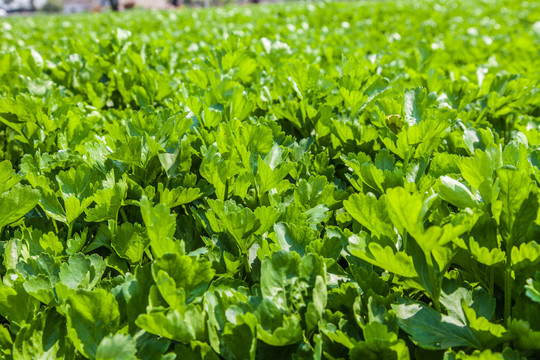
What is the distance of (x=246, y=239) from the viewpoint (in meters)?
1.15

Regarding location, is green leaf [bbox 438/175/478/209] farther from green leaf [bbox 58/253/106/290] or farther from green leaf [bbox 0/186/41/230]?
green leaf [bbox 0/186/41/230]

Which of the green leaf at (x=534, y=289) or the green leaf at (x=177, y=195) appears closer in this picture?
the green leaf at (x=534, y=289)

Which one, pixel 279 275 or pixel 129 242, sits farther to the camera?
pixel 129 242

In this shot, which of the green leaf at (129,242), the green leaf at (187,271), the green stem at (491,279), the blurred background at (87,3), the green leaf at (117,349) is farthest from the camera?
the blurred background at (87,3)

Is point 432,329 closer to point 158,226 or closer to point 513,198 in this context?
point 513,198

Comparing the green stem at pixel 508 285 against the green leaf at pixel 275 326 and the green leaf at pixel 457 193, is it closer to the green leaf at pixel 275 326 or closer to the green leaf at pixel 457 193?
the green leaf at pixel 457 193

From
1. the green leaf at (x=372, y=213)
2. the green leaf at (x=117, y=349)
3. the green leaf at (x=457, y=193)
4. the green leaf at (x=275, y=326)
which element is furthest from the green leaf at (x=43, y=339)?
the green leaf at (x=457, y=193)

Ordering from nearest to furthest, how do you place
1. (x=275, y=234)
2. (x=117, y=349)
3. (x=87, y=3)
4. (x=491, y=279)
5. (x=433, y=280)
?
(x=117, y=349) → (x=433, y=280) → (x=491, y=279) → (x=275, y=234) → (x=87, y=3)

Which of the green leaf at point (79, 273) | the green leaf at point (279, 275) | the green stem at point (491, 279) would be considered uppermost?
the green leaf at point (279, 275)

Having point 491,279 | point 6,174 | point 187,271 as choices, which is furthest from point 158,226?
point 491,279

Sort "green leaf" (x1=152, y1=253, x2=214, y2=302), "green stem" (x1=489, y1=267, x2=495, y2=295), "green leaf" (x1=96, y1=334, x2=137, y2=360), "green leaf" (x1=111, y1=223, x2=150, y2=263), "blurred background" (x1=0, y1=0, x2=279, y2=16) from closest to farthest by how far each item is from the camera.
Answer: "green leaf" (x1=96, y1=334, x2=137, y2=360) → "green leaf" (x1=152, y1=253, x2=214, y2=302) → "green stem" (x1=489, y1=267, x2=495, y2=295) → "green leaf" (x1=111, y1=223, x2=150, y2=263) → "blurred background" (x1=0, y1=0, x2=279, y2=16)

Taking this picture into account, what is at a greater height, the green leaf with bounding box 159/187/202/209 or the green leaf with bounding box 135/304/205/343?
the green leaf with bounding box 159/187/202/209

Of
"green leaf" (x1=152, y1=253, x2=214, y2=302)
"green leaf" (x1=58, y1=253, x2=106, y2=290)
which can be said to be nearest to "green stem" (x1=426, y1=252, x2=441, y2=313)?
"green leaf" (x1=152, y1=253, x2=214, y2=302)

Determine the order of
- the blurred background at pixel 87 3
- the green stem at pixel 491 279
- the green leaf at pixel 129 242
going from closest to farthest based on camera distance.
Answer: the green stem at pixel 491 279 → the green leaf at pixel 129 242 → the blurred background at pixel 87 3
